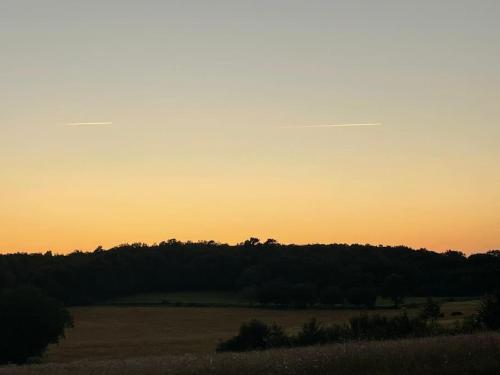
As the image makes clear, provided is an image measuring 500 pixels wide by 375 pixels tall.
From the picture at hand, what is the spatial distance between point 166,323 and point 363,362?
2890 inches

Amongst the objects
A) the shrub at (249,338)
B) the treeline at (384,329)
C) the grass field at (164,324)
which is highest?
the treeline at (384,329)

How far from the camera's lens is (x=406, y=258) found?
398 ft

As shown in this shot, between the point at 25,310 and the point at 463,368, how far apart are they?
3759 centimetres

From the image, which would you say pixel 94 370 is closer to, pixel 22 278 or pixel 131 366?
pixel 131 366

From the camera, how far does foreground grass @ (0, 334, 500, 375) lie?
41.5 feet

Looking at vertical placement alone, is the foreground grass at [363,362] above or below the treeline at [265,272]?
below

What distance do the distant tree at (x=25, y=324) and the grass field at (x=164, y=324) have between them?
211cm

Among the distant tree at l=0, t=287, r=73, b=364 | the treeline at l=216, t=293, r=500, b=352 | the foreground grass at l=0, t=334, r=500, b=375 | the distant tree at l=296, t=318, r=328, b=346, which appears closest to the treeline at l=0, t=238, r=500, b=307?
the distant tree at l=0, t=287, r=73, b=364

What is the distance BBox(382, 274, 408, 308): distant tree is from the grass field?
945 centimetres

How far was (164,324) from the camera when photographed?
275 ft

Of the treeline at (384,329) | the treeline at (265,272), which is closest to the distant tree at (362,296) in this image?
the treeline at (265,272)

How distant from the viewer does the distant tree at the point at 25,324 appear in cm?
4438

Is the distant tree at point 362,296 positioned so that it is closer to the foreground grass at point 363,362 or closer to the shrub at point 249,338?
the shrub at point 249,338

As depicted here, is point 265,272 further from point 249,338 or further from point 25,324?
point 249,338
